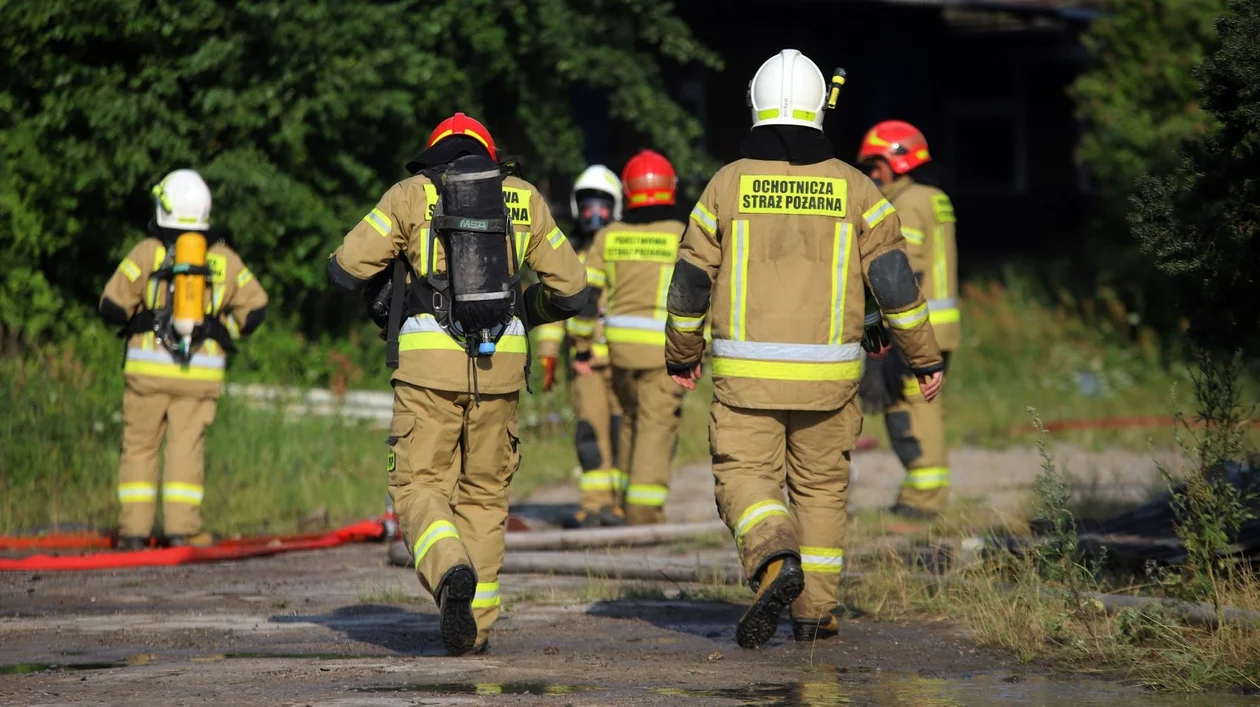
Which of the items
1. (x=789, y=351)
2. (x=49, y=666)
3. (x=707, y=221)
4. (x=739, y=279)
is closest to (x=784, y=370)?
(x=789, y=351)

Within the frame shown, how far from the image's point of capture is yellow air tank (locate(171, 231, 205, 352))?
8.93 m

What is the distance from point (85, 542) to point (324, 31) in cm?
509

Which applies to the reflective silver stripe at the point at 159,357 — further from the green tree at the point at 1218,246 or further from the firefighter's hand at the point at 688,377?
the green tree at the point at 1218,246

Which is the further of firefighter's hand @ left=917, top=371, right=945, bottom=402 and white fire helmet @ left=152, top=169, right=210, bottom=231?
white fire helmet @ left=152, top=169, right=210, bottom=231

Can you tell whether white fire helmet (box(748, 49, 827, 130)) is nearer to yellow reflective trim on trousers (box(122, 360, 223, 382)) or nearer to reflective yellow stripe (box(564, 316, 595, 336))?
reflective yellow stripe (box(564, 316, 595, 336))

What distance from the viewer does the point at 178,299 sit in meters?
8.94

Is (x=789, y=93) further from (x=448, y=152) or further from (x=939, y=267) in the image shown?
(x=939, y=267)

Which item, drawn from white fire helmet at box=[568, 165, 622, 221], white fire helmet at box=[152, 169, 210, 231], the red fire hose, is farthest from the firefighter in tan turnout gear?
white fire helmet at box=[568, 165, 622, 221]

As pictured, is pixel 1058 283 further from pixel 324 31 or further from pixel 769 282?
pixel 769 282

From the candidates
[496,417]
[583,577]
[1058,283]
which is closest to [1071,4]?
[1058,283]

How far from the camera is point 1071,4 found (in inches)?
831

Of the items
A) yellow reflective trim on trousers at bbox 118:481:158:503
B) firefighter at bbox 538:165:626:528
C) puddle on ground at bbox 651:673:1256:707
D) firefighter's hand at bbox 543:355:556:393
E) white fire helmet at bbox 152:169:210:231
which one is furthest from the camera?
firefighter's hand at bbox 543:355:556:393

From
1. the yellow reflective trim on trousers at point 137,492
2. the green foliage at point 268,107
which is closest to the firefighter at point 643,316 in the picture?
the yellow reflective trim on trousers at point 137,492

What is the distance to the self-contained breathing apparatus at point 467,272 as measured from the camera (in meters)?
5.89
